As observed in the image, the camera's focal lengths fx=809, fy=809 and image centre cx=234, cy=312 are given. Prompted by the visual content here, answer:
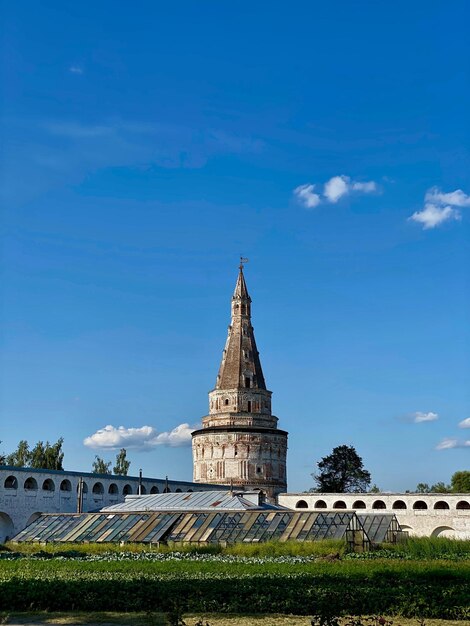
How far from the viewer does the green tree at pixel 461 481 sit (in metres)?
75.0

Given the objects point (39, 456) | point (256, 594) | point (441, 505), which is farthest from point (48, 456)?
point (256, 594)

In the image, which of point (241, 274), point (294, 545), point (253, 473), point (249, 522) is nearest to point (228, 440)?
point (253, 473)

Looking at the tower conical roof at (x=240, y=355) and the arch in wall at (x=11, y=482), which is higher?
the tower conical roof at (x=240, y=355)

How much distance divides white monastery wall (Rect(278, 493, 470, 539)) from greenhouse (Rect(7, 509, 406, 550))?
23.4m

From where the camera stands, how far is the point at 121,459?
256 feet

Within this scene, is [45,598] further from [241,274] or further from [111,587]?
[241,274]

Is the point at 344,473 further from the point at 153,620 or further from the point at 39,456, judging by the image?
the point at 153,620

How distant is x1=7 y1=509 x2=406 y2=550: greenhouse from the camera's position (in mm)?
32188

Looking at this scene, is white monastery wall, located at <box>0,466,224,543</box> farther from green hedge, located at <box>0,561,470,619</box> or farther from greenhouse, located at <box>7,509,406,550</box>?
green hedge, located at <box>0,561,470,619</box>

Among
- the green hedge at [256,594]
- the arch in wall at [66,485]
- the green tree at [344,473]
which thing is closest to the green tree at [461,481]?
the green tree at [344,473]

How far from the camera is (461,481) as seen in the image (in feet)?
249

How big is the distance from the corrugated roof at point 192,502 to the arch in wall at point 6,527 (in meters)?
5.04

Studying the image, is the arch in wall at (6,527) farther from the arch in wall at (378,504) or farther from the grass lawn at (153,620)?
the grass lawn at (153,620)

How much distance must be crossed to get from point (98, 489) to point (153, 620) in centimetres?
4010
